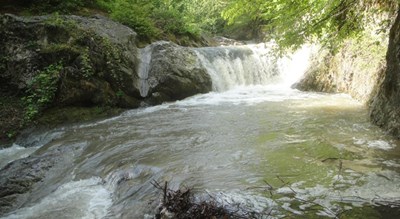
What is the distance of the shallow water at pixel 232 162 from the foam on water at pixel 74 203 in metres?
0.02

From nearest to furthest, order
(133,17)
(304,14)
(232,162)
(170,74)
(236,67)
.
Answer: (232,162), (304,14), (170,74), (133,17), (236,67)

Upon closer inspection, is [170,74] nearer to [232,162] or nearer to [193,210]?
[232,162]

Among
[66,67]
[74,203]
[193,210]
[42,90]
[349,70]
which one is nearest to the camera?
[193,210]

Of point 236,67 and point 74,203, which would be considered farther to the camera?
point 236,67

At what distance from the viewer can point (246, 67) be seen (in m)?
13.9

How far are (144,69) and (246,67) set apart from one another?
4.91 metres

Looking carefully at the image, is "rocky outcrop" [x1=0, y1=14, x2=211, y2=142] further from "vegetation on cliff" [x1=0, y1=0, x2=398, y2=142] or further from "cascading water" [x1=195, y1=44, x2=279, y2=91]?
"cascading water" [x1=195, y1=44, x2=279, y2=91]

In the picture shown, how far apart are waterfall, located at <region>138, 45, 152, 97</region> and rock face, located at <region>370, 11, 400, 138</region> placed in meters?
6.55

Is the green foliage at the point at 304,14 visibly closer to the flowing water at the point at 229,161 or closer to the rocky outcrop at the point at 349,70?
the rocky outcrop at the point at 349,70

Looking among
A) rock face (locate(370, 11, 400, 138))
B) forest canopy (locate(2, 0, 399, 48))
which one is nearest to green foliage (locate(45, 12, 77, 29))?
forest canopy (locate(2, 0, 399, 48))

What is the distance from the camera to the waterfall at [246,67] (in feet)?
41.7

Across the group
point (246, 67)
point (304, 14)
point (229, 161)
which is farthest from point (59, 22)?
point (246, 67)

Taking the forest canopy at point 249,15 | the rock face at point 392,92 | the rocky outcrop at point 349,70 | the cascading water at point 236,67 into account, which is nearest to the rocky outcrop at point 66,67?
the forest canopy at point 249,15

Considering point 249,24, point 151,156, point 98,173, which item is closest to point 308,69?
point 151,156
